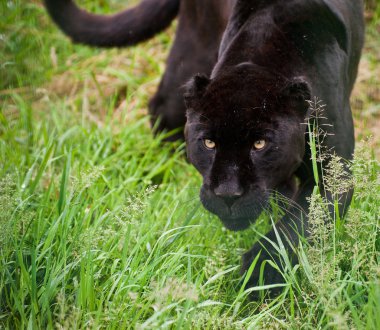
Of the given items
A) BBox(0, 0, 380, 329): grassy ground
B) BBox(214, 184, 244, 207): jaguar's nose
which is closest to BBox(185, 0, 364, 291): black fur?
BBox(214, 184, 244, 207): jaguar's nose

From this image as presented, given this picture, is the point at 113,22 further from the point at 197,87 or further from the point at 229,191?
the point at 229,191

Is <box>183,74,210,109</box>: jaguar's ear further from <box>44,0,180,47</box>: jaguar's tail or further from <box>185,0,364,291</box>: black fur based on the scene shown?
<box>44,0,180,47</box>: jaguar's tail

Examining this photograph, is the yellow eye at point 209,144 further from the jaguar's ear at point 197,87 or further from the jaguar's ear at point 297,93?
the jaguar's ear at point 297,93

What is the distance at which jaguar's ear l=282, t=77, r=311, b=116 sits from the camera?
260 cm

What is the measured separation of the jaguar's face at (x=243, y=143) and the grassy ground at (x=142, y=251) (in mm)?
217

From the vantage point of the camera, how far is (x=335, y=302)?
228cm

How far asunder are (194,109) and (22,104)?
2273mm

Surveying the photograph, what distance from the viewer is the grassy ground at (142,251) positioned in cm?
227

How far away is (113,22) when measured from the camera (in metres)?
4.31

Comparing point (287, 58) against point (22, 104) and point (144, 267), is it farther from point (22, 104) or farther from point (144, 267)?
point (22, 104)

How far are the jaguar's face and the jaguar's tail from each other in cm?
170

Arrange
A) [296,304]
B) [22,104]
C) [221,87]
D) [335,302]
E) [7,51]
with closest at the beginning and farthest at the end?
[335,302] < [296,304] < [221,87] < [22,104] < [7,51]

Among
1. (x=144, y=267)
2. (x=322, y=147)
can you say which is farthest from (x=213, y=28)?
(x=144, y=267)

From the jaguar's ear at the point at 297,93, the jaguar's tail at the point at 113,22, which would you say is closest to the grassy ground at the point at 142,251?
the jaguar's ear at the point at 297,93
